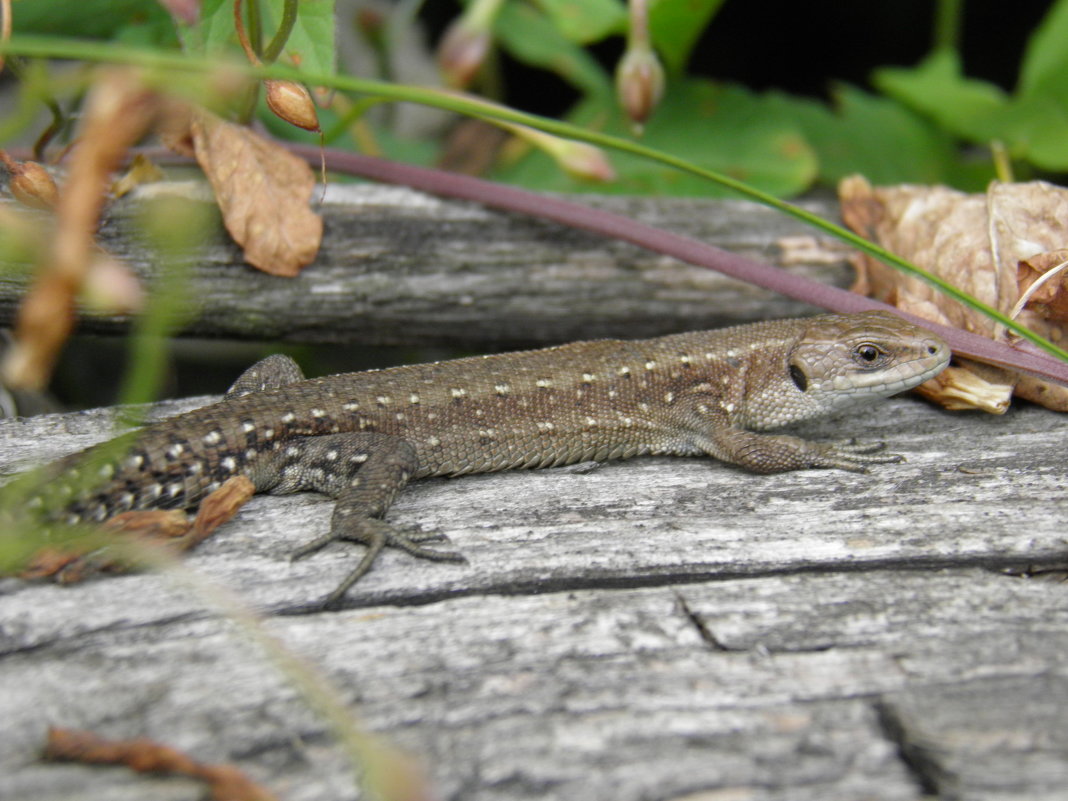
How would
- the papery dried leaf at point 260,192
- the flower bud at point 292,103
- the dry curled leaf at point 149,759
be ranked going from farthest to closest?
the papery dried leaf at point 260,192 < the flower bud at point 292,103 < the dry curled leaf at point 149,759

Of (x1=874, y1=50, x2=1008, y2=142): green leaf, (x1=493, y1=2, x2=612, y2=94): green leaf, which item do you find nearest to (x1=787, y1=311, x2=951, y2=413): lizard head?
(x1=874, y1=50, x2=1008, y2=142): green leaf

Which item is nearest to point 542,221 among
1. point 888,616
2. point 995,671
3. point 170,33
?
point 170,33

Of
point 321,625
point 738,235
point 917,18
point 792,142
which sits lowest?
point 321,625

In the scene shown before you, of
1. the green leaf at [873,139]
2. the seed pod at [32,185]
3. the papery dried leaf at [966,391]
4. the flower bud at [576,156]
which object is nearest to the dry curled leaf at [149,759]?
the seed pod at [32,185]

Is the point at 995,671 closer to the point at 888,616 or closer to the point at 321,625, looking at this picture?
the point at 888,616

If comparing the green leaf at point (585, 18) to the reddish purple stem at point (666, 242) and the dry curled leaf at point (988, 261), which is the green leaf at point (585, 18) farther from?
the dry curled leaf at point (988, 261)
